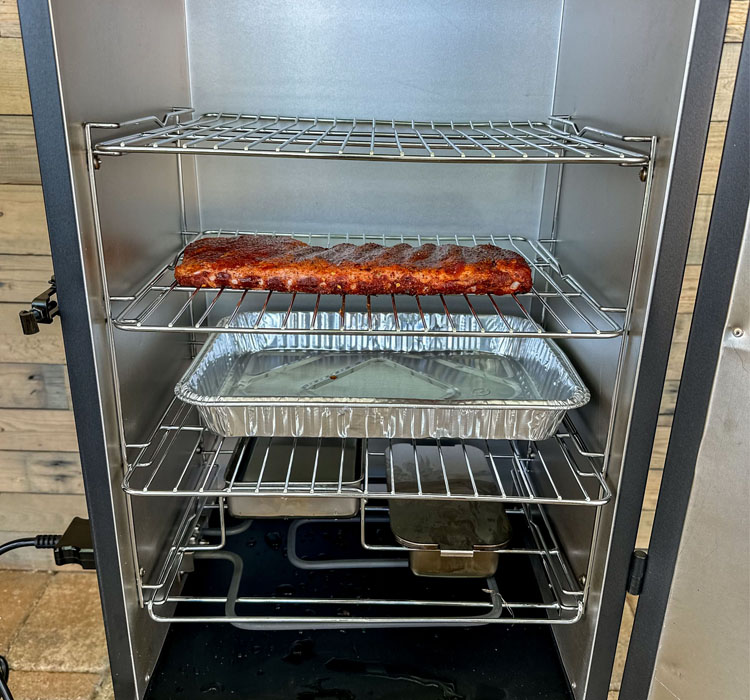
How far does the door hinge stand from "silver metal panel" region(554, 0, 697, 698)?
0.15 feet

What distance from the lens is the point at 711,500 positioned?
0.96m

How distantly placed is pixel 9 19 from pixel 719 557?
1.59 meters

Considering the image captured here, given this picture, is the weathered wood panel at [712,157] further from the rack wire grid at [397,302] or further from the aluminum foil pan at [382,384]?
the aluminum foil pan at [382,384]

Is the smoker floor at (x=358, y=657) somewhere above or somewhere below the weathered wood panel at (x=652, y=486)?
below

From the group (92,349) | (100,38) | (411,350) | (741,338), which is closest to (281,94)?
(100,38)

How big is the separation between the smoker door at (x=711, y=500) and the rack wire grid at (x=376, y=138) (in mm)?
149

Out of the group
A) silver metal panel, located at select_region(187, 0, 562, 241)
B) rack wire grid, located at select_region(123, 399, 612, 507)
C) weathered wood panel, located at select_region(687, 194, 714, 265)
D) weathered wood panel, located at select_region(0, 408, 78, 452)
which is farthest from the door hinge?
weathered wood panel, located at select_region(0, 408, 78, 452)

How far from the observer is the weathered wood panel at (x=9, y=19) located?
122cm

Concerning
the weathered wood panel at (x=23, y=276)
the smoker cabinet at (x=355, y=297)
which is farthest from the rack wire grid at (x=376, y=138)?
the weathered wood panel at (x=23, y=276)

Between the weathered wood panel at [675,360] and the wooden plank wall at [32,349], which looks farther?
the weathered wood panel at [675,360]

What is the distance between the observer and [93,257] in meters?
0.91

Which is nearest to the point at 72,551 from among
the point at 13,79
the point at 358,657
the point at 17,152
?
the point at 358,657

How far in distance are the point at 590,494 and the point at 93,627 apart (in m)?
1.12

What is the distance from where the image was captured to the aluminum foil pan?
1132mm
